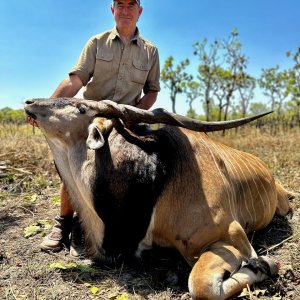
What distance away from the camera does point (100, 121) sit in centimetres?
352

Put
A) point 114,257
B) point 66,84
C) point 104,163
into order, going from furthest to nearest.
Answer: point 66,84 → point 114,257 → point 104,163

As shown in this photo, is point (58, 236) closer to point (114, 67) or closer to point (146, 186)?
point (146, 186)

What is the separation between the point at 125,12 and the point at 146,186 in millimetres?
2141

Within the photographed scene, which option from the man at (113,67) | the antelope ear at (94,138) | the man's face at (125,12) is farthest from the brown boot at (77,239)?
the man's face at (125,12)

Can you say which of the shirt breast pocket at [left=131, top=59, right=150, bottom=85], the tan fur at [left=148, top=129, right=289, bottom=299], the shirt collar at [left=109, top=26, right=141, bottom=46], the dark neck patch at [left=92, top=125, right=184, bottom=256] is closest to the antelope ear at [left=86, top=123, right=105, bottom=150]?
the dark neck patch at [left=92, top=125, right=184, bottom=256]

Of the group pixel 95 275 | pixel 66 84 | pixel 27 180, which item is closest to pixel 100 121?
pixel 66 84

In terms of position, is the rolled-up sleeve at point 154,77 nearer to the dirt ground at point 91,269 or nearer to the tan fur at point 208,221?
the tan fur at point 208,221

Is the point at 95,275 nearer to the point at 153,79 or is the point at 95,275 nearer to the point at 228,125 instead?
the point at 228,125

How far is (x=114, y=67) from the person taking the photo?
447cm

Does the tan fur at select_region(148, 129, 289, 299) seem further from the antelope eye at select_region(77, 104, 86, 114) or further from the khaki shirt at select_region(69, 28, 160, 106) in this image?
the khaki shirt at select_region(69, 28, 160, 106)

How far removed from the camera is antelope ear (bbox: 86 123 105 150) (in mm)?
3133

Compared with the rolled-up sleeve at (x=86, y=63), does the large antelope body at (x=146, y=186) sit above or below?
below

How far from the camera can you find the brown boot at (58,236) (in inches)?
160

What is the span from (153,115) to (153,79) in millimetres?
1487
